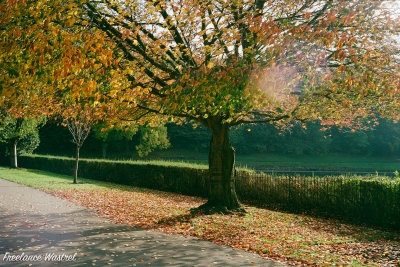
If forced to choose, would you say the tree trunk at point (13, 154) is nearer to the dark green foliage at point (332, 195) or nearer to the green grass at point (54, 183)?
the green grass at point (54, 183)

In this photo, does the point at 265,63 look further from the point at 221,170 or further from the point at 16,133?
the point at 16,133

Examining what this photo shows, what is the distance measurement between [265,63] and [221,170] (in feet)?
15.8

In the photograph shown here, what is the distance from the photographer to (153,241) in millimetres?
7121

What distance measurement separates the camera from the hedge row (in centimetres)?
1123

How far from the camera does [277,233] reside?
900 cm

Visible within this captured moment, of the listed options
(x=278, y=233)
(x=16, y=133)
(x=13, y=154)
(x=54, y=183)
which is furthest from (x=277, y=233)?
(x=13, y=154)

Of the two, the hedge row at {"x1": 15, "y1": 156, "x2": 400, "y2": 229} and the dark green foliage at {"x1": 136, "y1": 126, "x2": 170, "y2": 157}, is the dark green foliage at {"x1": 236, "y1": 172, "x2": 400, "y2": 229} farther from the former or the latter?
the dark green foliage at {"x1": 136, "y1": 126, "x2": 170, "y2": 157}

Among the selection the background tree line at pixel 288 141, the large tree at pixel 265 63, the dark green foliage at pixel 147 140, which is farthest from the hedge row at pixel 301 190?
the background tree line at pixel 288 141

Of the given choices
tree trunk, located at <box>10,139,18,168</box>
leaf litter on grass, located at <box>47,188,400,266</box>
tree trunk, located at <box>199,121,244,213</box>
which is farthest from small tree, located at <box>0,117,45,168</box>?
tree trunk, located at <box>199,121,244,213</box>

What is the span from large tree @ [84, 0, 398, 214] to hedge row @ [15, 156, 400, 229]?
8.84ft

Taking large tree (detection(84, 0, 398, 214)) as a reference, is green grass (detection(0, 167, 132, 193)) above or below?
below

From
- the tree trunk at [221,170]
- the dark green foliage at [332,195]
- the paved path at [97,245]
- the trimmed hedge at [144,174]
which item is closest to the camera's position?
the paved path at [97,245]

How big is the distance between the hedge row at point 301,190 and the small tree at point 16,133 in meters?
14.3

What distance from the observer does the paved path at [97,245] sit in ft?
18.9
